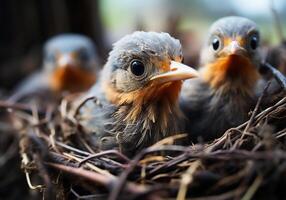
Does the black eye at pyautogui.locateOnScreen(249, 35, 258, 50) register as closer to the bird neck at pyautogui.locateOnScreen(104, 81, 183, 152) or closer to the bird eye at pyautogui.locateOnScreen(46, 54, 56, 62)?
the bird neck at pyautogui.locateOnScreen(104, 81, 183, 152)

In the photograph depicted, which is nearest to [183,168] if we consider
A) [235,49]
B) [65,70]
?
[235,49]

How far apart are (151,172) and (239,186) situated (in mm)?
297

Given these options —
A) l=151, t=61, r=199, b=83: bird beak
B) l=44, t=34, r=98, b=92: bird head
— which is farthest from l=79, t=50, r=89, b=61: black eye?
l=151, t=61, r=199, b=83: bird beak

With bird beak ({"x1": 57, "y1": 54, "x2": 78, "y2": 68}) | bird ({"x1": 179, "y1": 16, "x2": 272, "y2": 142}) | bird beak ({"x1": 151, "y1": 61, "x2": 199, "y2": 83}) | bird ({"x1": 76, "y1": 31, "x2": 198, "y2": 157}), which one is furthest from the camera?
bird beak ({"x1": 57, "y1": 54, "x2": 78, "y2": 68})

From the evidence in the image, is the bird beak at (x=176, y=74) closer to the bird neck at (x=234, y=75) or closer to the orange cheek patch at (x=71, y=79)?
the bird neck at (x=234, y=75)

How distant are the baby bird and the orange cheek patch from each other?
3.63ft

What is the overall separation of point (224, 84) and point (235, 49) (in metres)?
0.22

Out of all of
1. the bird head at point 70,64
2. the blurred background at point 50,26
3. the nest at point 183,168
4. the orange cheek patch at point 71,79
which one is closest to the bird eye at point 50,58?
the bird head at point 70,64

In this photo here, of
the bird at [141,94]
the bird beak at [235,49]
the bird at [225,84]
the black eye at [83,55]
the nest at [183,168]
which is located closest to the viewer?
the nest at [183,168]

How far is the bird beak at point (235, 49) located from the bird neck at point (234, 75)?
0.23 ft

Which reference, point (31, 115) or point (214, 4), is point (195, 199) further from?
point (214, 4)

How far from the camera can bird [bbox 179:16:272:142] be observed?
6.48 ft

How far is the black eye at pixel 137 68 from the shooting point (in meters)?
1.76

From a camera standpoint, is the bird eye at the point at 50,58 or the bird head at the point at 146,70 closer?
the bird head at the point at 146,70
